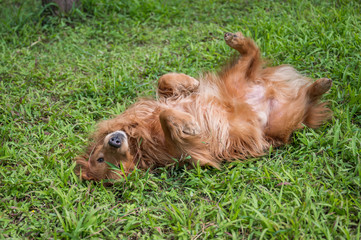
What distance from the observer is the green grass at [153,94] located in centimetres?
281

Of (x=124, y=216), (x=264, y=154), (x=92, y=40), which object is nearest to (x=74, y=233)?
(x=124, y=216)

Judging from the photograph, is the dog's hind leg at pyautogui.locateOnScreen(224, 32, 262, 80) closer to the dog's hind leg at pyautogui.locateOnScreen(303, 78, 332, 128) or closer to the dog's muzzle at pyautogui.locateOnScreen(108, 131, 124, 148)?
the dog's hind leg at pyautogui.locateOnScreen(303, 78, 332, 128)

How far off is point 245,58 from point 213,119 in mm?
951

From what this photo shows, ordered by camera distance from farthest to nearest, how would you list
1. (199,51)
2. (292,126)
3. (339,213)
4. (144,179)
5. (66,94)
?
(199,51) → (66,94) → (292,126) → (144,179) → (339,213)

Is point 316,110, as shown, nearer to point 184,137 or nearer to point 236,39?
point 236,39

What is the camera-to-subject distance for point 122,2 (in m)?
6.09

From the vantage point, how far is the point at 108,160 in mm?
3391

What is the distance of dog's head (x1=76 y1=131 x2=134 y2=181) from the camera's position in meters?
3.33

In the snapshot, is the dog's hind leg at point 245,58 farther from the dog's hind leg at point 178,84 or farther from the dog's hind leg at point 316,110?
the dog's hind leg at point 316,110

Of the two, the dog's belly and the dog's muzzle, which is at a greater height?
the dog's belly

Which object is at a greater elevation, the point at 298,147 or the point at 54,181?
the point at 298,147

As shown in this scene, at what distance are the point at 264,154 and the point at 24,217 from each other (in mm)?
2241

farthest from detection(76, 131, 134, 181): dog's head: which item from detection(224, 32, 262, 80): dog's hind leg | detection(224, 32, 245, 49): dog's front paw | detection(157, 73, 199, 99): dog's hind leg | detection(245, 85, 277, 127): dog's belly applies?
detection(224, 32, 245, 49): dog's front paw

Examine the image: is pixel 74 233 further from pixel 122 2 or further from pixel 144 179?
pixel 122 2
